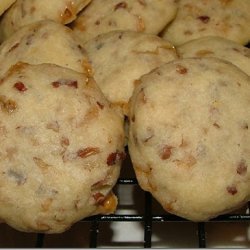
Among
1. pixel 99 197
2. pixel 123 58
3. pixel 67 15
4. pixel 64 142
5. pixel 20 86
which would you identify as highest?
pixel 67 15

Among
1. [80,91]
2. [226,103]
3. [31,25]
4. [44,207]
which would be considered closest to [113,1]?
[31,25]

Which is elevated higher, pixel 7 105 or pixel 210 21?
pixel 210 21

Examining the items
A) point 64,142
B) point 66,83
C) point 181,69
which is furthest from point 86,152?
point 181,69

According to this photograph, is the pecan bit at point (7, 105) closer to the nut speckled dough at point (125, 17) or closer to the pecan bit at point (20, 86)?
the pecan bit at point (20, 86)

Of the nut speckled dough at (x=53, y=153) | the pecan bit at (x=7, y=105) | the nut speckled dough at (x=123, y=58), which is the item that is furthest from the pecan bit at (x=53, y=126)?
the nut speckled dough at (x=123, y=58)

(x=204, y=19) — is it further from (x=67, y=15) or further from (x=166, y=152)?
(x=166, y=152)

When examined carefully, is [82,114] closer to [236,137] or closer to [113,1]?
[236,137]

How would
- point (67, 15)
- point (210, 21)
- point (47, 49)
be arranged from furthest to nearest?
point (210, 21), point (67, 15), point (47, 49)

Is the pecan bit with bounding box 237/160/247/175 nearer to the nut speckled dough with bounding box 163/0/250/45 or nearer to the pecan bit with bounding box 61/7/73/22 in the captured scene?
the nut speckled dough with bounding box 163/0/250/45
